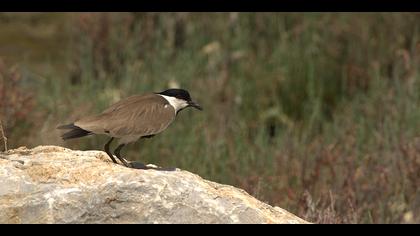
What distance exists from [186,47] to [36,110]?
9.93ft

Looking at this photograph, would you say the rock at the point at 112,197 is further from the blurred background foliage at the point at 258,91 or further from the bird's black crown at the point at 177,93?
the blurred background foliage at the point at 258,91

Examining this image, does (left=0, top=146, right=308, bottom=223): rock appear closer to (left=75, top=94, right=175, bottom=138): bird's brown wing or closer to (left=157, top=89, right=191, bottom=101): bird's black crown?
(left=75, top=94, right=175, bottom=138): bird's brown wing

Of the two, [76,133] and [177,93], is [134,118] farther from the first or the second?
[177,93]

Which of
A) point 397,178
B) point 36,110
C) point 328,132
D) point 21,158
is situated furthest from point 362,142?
point 21,158

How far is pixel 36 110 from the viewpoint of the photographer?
8383 millimetres

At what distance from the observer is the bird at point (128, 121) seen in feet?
15.4

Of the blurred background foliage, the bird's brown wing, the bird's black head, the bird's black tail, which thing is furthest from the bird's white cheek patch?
the blurred background foliage

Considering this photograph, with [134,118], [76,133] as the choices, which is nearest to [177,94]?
[134,118]

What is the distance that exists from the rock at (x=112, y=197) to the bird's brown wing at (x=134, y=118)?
0.31 meters

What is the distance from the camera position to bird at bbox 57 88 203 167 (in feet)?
15.4

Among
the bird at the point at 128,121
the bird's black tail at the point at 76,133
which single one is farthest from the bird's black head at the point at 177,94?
the bird's black tail at the point at 76,133

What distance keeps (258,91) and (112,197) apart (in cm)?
626
